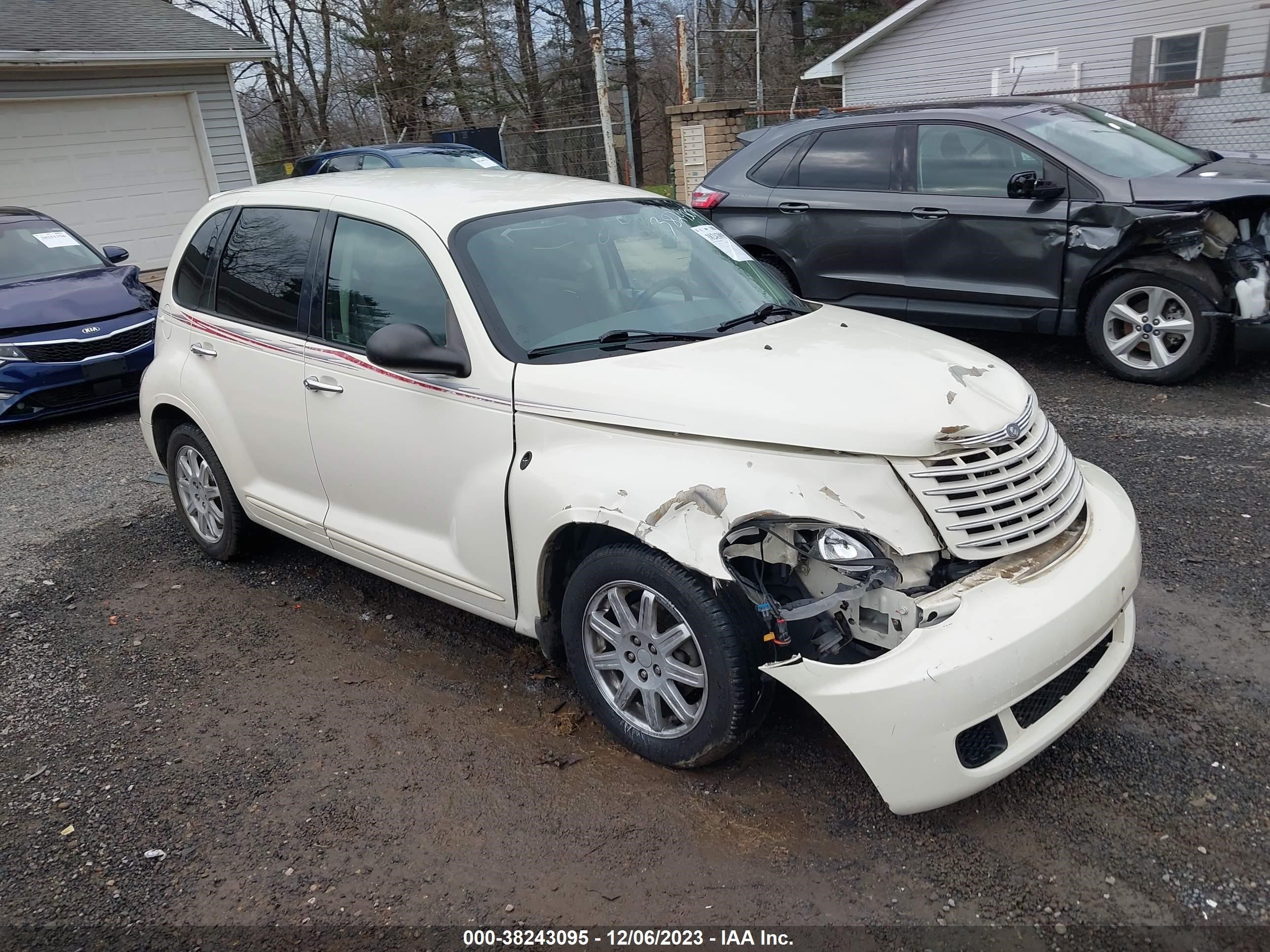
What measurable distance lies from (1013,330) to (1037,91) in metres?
14.1

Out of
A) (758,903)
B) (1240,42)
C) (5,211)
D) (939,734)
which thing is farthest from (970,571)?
(1240,42)

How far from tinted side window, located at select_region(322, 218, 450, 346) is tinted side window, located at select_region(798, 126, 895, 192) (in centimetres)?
472

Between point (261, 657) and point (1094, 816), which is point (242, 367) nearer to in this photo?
point (261, 657)

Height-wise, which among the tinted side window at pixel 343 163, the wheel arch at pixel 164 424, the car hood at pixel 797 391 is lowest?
the wheel arch at pixel 164 424

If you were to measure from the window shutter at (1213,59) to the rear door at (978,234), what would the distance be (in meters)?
12.5

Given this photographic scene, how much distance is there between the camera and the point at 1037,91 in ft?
60.6

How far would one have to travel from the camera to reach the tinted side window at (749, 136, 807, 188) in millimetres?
7848

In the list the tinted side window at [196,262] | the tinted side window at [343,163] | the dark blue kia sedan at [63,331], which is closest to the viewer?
the tinted side window at [196,262]

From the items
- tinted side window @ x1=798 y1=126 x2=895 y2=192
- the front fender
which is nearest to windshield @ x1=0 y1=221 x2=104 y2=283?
tinted side window @ x1=798 y1=126 x2=895 y2=192

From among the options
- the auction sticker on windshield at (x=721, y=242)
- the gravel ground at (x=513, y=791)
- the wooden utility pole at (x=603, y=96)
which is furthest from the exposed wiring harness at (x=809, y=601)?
the wooden utility pole at (x=603, y=96)

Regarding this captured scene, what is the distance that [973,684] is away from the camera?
8.16 ft

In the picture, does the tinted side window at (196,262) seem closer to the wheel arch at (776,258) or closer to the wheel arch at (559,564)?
the wheel arch at (559,564)

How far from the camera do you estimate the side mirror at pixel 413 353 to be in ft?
10.8

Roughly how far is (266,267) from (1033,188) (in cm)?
496
